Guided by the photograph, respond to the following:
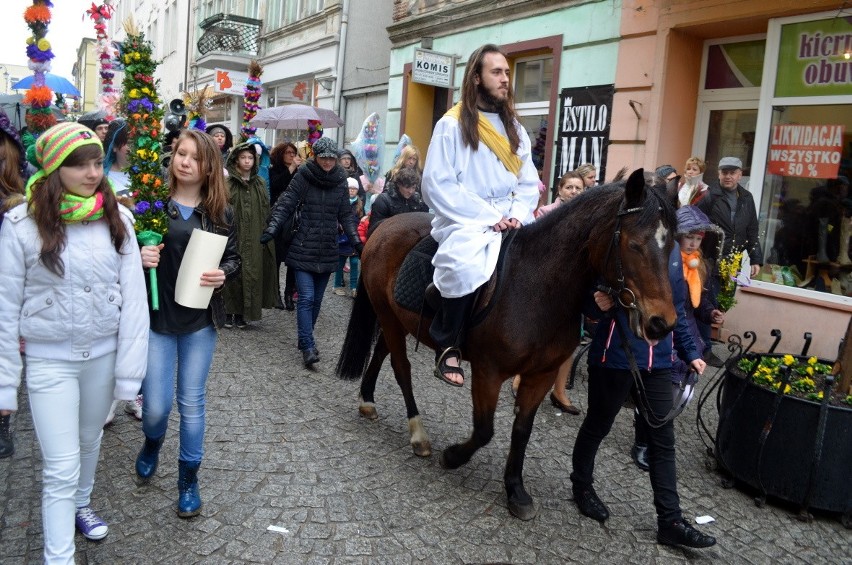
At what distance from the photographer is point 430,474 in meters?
4.37

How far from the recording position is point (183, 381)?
3.49m

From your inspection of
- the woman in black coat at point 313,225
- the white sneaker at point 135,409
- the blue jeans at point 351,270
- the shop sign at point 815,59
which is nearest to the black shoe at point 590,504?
the white sneaker at point 135,409

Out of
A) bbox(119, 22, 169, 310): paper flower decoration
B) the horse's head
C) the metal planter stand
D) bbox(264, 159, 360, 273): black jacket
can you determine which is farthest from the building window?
bbox(119, 22, 169, 310): paper flower decoration

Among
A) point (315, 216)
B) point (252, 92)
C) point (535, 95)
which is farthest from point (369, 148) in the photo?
point (315, 216)

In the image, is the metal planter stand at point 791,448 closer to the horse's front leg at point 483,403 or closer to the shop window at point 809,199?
the horse's front leg at point 483,403

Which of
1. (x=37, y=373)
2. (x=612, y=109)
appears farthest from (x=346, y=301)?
(x=37, y=373)

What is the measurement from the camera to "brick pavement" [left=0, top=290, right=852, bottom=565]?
3.40 m

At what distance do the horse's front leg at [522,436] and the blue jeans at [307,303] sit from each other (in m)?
3.15

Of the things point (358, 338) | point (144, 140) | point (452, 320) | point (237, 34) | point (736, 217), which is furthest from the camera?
point (237, 34)

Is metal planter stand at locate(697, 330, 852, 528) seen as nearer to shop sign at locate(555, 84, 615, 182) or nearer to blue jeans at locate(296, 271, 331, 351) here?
blue jeans at locate(296, 271, 331, 351)

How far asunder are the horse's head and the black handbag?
14.1 feet

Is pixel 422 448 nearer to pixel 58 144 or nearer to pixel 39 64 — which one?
pixel 58 144

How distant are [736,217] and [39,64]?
22.9 ft

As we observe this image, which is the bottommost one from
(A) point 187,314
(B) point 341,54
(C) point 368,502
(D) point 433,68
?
(C) point 368,502
